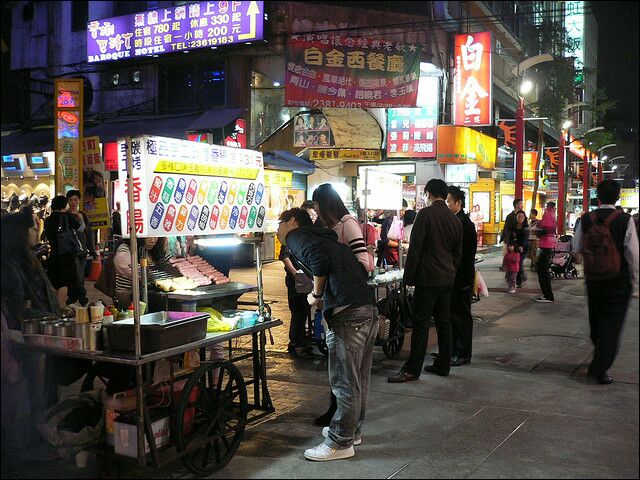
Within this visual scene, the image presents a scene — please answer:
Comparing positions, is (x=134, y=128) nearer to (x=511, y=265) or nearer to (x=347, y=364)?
(x=511, y=265)

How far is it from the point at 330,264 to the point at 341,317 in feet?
1.28

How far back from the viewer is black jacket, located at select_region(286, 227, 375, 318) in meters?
4.61

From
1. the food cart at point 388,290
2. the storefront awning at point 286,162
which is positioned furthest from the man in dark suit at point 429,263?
the storefront awning at point 286,162

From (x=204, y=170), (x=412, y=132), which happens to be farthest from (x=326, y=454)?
(x=412, y=132)

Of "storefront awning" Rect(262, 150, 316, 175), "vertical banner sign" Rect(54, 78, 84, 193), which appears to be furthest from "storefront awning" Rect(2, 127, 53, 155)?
"storefront awning" Rect(262, 150, 316, 175)

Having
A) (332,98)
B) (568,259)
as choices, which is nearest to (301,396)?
(332,98)

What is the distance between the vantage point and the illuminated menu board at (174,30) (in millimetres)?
17922

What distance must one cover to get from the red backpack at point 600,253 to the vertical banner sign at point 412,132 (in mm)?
14562

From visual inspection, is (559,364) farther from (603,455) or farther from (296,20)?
(296,20)

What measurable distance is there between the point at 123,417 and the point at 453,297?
14.8ft

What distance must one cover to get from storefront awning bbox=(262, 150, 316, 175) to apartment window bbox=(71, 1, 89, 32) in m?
8.66

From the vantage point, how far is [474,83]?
20297mm

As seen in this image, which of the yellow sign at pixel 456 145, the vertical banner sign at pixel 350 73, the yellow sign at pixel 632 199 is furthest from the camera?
the yellow sign at pixel 456 145

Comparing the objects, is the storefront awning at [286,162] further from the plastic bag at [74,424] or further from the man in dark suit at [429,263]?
the plastic bag at [74,424]
